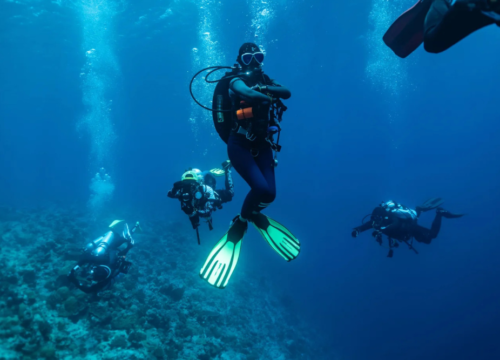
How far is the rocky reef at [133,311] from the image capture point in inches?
304

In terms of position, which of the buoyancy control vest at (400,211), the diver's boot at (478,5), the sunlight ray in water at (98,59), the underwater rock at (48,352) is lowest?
the underwater rock at (48,352)

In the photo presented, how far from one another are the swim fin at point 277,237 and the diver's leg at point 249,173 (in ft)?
1.35

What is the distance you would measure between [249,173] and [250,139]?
1.52ft

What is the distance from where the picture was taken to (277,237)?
4188 mm

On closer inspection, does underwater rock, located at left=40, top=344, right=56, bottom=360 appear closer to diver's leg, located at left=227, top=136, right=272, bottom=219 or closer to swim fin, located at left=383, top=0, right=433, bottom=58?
diver's leg, located at left=227, top=136, right=272, bottom=219

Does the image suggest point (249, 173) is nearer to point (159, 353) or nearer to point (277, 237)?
point (277, 237)

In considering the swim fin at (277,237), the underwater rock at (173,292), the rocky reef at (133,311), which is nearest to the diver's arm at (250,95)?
the swim fin at (277,237)

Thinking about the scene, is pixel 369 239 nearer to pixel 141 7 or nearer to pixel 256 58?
pixel 141 7

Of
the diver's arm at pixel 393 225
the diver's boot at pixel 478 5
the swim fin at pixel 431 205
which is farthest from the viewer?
the swim fin at pixel 431 205

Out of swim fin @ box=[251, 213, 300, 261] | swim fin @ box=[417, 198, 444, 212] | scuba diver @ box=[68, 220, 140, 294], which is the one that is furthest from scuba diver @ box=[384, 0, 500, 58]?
swim fin @ box=[417, 198, 444, 212]

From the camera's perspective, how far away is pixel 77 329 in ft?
26.8

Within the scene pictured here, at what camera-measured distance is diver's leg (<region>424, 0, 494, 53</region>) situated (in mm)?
1718

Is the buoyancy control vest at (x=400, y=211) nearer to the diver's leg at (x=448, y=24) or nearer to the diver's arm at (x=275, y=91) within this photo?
the diver's arm at (x=275, y=91)

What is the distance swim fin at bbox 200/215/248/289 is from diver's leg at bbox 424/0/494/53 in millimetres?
3132
